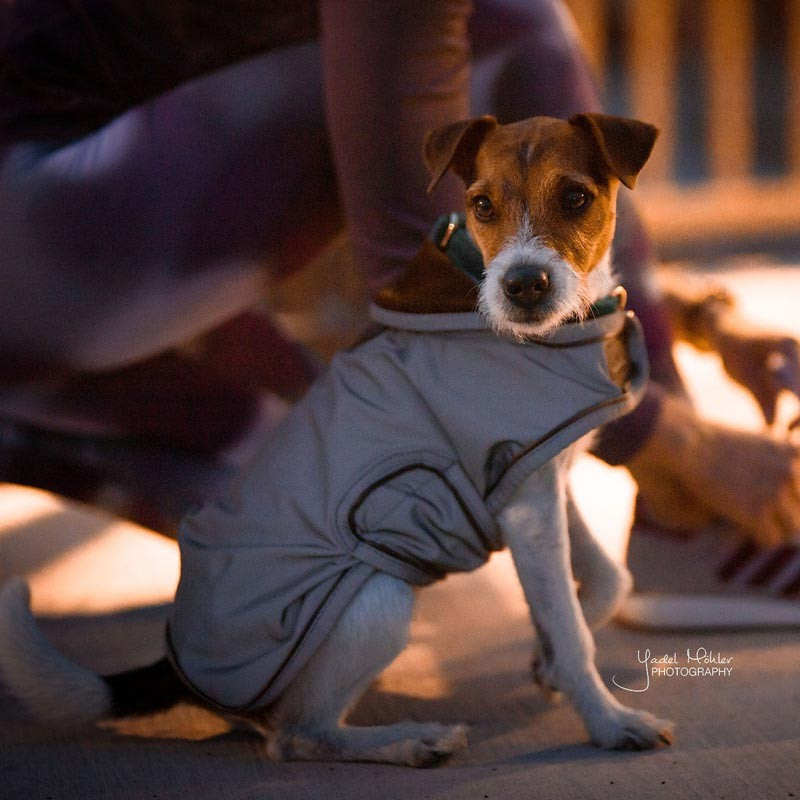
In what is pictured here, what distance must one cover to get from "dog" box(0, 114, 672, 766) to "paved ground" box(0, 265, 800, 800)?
0.07m

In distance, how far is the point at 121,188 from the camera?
2074 mm

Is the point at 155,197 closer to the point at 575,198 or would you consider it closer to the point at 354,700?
the point at 575,198

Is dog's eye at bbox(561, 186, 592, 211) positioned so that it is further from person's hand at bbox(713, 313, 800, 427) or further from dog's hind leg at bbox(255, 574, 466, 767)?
person's hand at bbox(713, 313, 800, 427)

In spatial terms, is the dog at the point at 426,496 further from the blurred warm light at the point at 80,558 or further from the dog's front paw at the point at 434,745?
the blurred warm light at the point at 80,558

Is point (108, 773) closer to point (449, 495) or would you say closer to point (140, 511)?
point (449, 495)

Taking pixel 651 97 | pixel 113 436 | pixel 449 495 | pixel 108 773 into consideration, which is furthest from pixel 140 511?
pixel 651 97

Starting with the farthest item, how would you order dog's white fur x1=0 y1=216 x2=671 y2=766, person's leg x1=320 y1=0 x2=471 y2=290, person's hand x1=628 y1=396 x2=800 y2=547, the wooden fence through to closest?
the wooden fence < person's hand x1=628 y1=396 x2=800 y2=547 < person's leg x1=320 y1=0 x2=471 y2=290 < dog's white fur x1=0 y1=216 x2=671 y2=766

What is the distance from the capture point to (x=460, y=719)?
171 centimetres

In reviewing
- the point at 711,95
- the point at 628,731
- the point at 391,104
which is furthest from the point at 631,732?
the point at 711,95

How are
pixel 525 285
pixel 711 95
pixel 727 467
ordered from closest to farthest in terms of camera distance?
pixel 525 285
pixel 727 467
pixel 711 95

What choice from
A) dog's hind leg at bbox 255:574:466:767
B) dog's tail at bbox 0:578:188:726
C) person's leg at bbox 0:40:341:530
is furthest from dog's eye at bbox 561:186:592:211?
dog's tail at bbox 0:578:188:726

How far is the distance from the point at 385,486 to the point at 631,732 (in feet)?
1.68

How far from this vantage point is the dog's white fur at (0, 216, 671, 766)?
1.51 meters

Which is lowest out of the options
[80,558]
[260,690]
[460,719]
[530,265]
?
[80,558]
